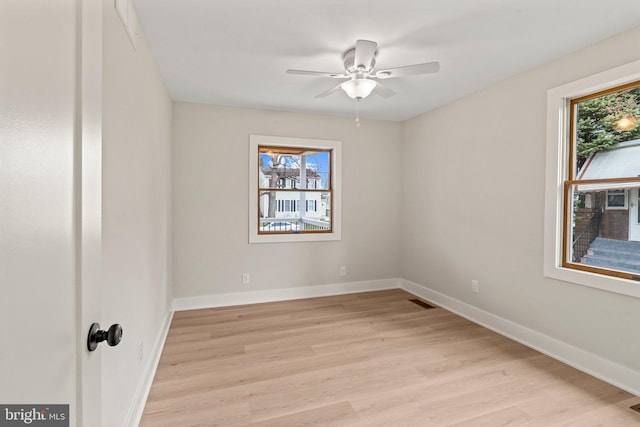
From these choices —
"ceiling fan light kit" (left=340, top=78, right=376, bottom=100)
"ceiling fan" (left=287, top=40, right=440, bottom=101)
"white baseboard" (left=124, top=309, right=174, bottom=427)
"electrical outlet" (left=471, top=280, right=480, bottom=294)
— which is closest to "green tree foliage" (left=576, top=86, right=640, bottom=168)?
"ceiling fan" (left=287, top=40, right=440, bottom=101)

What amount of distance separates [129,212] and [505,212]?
3119mm

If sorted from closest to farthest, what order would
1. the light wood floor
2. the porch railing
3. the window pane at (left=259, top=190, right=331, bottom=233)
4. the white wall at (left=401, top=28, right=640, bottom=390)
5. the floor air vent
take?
the light wood floor < the white wall at (left=401, top=28, right=640, bottom=390) < the porch railing < the floor air vent < the window pane at (left=259, top=190, right=331, bottom=233)

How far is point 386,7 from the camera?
6.19 ft

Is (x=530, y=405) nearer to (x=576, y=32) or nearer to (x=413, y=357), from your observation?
(x=413, y=357)

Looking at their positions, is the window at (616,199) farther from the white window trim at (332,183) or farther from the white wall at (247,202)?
the white window trim at (332,183)

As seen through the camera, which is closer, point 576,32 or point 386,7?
point 386,7

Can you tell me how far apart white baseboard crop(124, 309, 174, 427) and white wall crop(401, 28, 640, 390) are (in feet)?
10.1

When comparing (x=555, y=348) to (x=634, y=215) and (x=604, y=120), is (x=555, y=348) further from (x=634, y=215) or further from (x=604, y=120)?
(x=604, y=120)

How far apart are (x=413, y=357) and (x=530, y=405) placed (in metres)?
0.82

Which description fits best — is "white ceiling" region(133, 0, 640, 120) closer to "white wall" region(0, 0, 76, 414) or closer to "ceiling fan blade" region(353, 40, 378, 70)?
"ceiling fan blade" region(353, 40, 378, 70)

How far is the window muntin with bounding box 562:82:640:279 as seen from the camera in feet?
7.20

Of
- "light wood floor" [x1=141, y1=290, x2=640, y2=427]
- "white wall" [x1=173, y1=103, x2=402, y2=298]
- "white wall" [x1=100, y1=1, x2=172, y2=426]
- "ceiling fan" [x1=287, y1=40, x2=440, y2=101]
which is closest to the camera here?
"white wall" [x1=100, y1=1, x2=172, y2=426]

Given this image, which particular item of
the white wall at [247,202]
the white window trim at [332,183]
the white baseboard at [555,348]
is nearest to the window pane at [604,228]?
the white baseboard at [555,348]

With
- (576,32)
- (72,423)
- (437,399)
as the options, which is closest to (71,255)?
(72,423)
